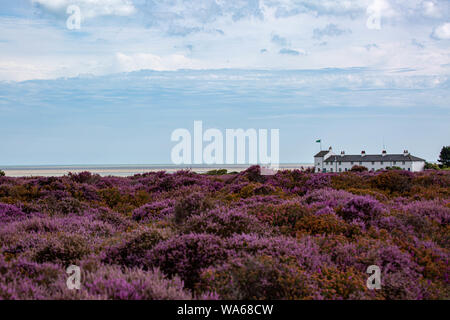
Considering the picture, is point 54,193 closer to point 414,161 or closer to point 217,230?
point 217,230

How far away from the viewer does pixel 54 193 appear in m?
15.2

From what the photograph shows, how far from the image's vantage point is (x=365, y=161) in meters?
104

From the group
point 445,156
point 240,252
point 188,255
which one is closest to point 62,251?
point 188,255

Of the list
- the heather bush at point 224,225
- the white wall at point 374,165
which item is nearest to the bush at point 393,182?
the heather bush at point 224,225

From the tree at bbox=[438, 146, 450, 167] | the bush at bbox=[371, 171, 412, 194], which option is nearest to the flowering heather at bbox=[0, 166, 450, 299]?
the bush at bbox=[371, 171, 412, 194]

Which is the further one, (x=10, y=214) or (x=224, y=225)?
(x=10, y=214)

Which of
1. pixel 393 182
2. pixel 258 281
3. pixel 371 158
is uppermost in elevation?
pixel 371 158

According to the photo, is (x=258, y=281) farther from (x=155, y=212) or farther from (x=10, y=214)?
(x=10, y=214)

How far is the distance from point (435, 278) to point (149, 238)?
535 cm

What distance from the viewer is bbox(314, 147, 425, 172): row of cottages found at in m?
99.3

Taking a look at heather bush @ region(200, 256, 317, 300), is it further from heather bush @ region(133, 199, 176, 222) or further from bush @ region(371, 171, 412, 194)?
bush @ region(371, 171, 412, 194)

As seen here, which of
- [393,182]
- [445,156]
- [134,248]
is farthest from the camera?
[445,156]
